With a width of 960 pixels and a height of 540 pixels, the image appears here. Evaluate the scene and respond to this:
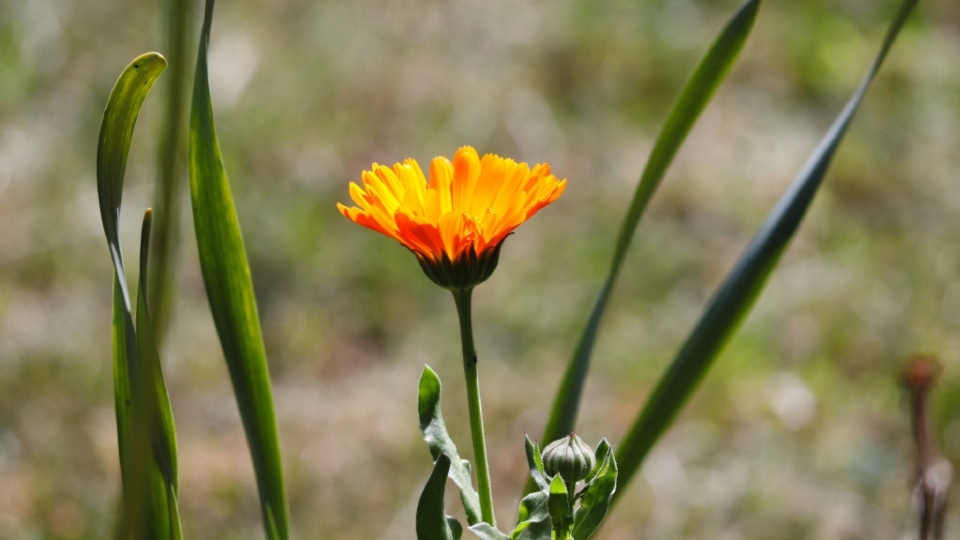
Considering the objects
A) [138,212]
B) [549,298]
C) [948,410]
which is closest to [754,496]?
[948,410]

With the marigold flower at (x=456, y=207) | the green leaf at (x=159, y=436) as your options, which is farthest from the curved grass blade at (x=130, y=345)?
the marigold flower at (x=456, y=207)

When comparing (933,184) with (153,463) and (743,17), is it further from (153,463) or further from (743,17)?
(153,463)

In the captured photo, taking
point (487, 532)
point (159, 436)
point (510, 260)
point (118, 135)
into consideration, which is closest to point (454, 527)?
point (487, 532)

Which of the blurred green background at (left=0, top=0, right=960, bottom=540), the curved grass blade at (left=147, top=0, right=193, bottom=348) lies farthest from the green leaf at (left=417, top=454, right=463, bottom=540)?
the blurred green background at (left=0, top=0, right=960, bottom=540)

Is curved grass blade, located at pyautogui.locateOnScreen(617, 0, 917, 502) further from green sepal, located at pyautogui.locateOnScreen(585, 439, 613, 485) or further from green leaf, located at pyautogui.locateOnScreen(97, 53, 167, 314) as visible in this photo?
green leaf, located at pyautogui.locateOnScreen(97, 53, 167, 314)

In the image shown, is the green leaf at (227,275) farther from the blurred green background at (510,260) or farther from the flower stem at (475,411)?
the blurred green background at (510,260)

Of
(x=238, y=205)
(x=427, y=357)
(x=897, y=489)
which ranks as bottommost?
(x=897, y=489)

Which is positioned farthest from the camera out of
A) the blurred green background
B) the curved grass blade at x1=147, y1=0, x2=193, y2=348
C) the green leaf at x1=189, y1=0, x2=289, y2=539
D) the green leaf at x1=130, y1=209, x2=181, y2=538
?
the blurred green background
